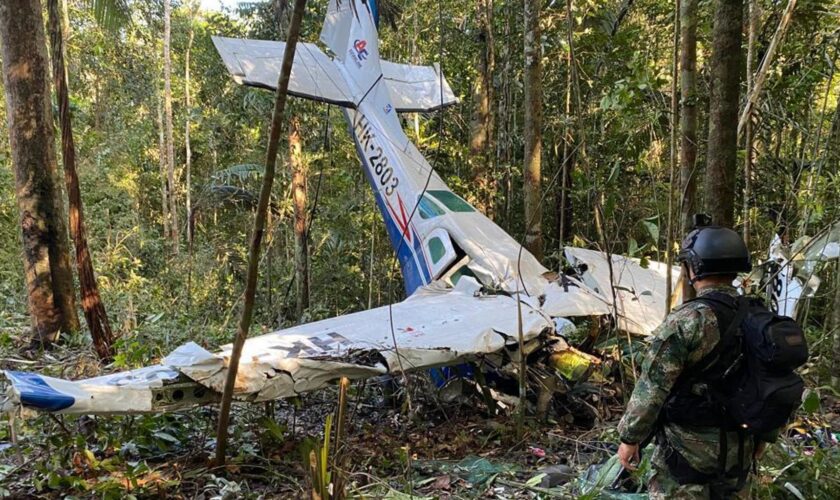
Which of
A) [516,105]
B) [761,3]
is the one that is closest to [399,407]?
[761,3]

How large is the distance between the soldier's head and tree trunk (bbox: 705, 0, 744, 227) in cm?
151

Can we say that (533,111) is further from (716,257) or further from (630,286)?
(716,257)

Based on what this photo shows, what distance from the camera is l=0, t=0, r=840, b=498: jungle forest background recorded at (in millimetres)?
3898

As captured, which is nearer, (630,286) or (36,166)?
(630,286)

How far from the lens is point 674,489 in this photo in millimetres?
2482

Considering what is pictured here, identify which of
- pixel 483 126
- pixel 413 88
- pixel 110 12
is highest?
pixel 110 12

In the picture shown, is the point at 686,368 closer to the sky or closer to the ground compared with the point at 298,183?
closer to the ground

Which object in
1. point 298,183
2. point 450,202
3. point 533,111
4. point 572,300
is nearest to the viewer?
point 572,300

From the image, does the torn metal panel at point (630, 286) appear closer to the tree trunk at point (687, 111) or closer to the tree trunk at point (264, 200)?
the tree trunk at point (687, 111)

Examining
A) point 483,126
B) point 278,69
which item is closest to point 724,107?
point 278,69

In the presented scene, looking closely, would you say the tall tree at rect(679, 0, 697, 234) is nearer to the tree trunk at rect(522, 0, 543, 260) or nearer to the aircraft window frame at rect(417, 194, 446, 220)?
the tree trunk at rect(522, 0, 543, 260)

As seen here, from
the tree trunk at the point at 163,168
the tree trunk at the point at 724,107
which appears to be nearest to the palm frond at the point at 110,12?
the tree trunk at the point at 724,107

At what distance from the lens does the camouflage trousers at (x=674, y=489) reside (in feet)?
8.01

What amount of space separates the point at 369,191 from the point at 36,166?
6.86 m
